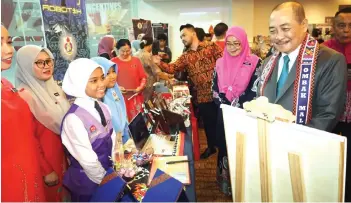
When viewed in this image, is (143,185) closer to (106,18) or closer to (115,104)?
(115,104)

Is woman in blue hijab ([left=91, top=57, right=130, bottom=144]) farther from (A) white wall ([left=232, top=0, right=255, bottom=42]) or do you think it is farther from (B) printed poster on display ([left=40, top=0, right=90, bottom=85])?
(A) white wall ([left=232, top=0, right=255, bottom=42])

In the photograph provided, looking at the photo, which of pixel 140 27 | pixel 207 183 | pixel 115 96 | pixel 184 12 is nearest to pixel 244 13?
pixel 184 12

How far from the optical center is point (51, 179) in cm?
162

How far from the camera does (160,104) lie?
2.36 metres

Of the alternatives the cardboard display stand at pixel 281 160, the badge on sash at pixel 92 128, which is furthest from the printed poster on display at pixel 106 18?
the cardboard display stand at pixel 281 160

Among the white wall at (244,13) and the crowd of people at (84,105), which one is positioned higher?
the white wall at (244,13)

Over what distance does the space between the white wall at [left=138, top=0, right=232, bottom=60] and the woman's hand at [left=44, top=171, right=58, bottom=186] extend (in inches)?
277

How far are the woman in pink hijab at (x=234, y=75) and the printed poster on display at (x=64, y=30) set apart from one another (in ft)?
4.60

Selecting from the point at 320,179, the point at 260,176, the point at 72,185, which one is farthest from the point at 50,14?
the point at 320,179

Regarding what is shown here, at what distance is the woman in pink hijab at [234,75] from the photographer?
2291 millimetres

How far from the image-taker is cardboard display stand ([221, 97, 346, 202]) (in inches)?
33.2

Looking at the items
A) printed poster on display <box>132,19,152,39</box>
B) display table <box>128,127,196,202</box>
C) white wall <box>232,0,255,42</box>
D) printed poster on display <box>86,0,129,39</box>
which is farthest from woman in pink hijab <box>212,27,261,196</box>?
white wall <box>232,0,255,42</box>

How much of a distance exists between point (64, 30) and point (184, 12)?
21.1ft

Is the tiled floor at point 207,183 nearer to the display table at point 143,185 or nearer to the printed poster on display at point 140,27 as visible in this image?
the display table at point 143,185
